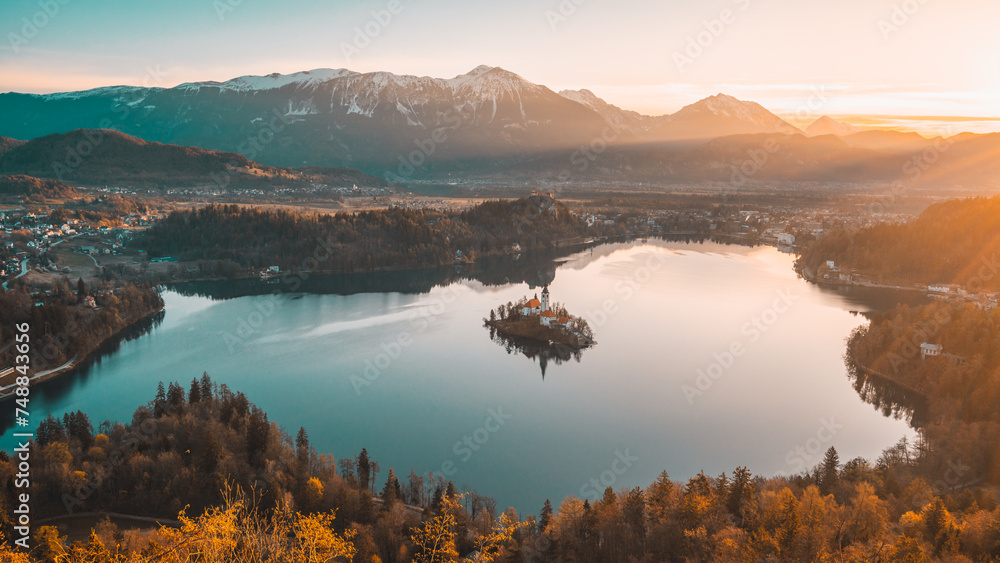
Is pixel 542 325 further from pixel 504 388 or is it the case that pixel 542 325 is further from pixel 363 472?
pixel 363 472

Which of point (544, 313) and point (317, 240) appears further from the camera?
point (317, 240)

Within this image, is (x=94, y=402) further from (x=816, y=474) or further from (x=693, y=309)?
(x=693, y=309)

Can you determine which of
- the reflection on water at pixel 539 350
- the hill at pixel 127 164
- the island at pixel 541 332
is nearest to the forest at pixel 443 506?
the reflection on water at pixel 539 350

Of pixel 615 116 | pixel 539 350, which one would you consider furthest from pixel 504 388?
pixel 615 116

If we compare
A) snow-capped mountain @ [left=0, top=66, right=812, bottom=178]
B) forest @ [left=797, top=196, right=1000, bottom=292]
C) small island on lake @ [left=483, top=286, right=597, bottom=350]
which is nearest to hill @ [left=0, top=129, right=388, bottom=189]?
snow-capped mountain @ [left=0, top=66, right=812, bottom=178]

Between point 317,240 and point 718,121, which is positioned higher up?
point 718,121

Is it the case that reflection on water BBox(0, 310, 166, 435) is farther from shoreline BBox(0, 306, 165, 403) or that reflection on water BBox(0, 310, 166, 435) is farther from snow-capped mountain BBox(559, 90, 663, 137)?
snow-capped mountain BBox(559, 90, 663, 137)
